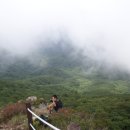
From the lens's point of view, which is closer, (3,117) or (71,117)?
(71,117)

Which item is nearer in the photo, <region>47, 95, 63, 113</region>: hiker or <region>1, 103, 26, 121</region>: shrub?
<region>1, 103, 26, 121</region>: shrub

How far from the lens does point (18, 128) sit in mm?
19109

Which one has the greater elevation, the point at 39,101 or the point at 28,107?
the point at 28,107

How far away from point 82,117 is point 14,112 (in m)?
8.33

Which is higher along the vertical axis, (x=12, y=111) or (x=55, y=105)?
(x=55, y=105)

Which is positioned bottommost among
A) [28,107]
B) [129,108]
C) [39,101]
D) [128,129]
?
[129,108]

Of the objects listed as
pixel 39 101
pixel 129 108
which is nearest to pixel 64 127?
pixel 39 101

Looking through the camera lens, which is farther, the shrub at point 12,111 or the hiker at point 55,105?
the hiker at point 55,105

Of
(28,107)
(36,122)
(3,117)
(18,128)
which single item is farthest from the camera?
(3,117)

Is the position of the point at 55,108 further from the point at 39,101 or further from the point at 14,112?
the point at 39,101

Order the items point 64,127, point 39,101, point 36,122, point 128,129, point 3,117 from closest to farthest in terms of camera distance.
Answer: point 64,127 < point 36,122 < point 3,117 < point 39,101 < point 128,129

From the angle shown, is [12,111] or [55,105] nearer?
[12,111]

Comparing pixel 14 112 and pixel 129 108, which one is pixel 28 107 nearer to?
pixel 14 112

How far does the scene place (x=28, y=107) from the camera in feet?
41.2
